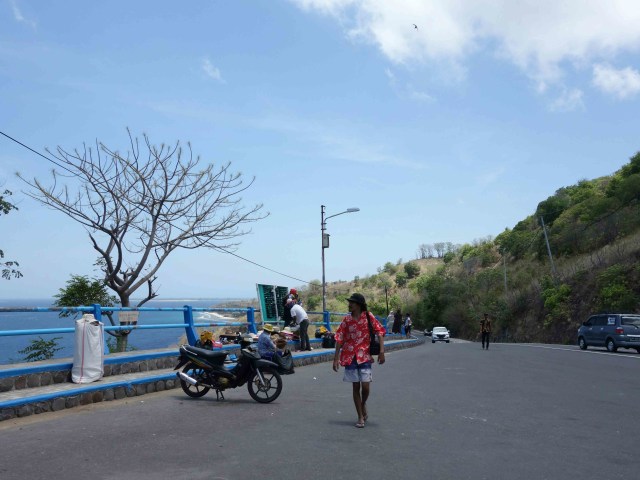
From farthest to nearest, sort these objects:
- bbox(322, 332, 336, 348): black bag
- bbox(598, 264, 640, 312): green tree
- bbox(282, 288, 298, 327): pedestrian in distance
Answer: bbox(598, 264, 640, 312): green tree, bbox(322, 332, 336, 348): black bag, bbox(282, 288, 298, 327): pedestrian in distance

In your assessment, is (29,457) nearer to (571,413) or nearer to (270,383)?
(270,383)

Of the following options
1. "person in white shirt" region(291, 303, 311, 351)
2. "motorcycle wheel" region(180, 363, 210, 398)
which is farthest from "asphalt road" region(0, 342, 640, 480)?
"person in white shirt" region(291, 303, 311, 351)

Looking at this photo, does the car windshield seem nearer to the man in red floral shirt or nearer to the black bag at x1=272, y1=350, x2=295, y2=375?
the black bag at x1=272, y1=350, x2=295, y2=375

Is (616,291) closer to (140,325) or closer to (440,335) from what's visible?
(440,335)

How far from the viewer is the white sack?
407 inches

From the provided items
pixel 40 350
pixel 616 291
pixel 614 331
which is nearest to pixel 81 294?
pixel 40 350

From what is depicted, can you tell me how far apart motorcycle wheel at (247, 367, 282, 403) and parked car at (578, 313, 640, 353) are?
2096 cm

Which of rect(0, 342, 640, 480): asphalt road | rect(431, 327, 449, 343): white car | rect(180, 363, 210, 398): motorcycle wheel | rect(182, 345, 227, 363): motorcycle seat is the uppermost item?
rect(182, 345, 227, 363): motorcycle seat

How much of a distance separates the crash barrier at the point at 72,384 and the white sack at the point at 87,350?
0.17m

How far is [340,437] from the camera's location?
24.5 ft

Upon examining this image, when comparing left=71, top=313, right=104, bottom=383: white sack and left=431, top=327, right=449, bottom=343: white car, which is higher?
left=71, top=313, right=104, bottom=383: white sack

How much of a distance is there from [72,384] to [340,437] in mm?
5140

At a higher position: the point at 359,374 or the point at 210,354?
the point at 210,354

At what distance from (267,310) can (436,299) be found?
74.4 meters
